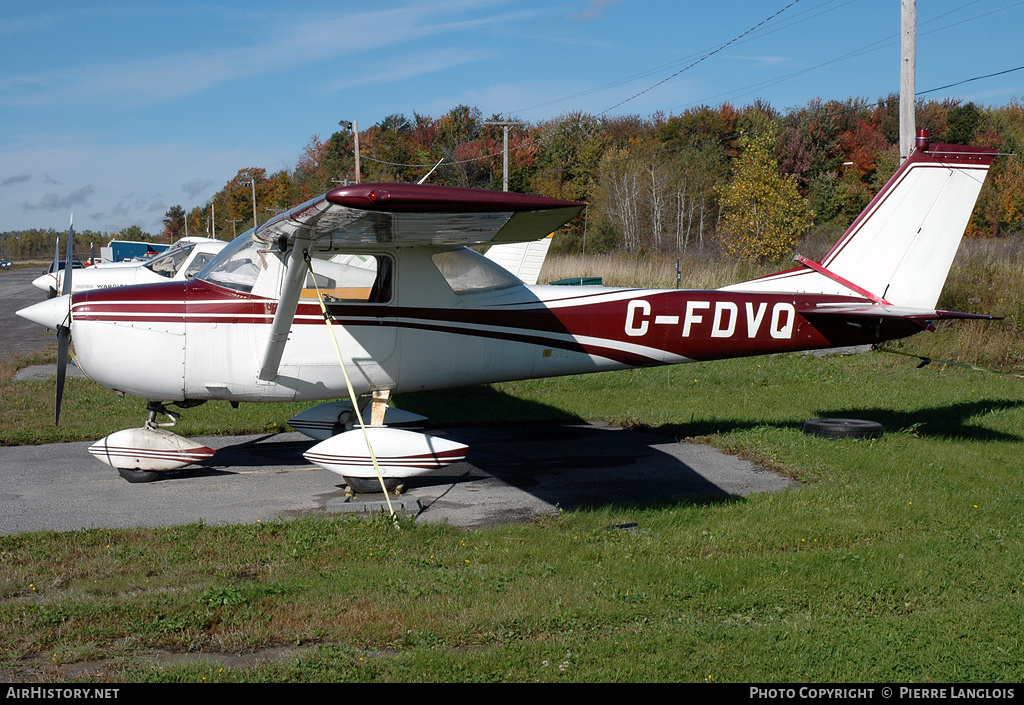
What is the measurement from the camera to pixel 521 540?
6004mm

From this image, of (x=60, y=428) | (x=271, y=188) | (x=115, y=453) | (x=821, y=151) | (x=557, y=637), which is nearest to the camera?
(x=557, y=637)

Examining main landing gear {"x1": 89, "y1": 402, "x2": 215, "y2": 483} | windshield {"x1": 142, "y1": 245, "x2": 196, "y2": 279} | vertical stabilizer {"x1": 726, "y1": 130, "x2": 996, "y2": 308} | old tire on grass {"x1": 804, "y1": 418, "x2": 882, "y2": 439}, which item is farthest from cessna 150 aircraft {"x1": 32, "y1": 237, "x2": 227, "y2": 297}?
vertical stabilizer {"x1": 726, "y1": 130, "x2": 996, "y2": 308}

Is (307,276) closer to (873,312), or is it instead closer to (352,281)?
(352,281)

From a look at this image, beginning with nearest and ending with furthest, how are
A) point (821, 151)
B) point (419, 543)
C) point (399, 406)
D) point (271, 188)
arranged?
point (419, 543), point (399, 406), point (821, 151), point (271, 188)

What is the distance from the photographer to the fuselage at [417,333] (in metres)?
7.37

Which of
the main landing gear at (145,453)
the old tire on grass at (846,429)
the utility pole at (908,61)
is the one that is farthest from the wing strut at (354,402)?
the utility pole at (908,61)

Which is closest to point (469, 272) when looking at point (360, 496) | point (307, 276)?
point (307, 276)

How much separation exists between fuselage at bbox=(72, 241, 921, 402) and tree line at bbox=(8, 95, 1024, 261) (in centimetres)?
2940

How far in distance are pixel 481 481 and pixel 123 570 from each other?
3435mm

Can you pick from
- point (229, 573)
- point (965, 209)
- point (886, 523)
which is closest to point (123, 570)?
point (229, 573)

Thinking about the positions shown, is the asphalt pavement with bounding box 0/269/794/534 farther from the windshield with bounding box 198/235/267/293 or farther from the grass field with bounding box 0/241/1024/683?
the windshield with bounding box 198/235/267/293

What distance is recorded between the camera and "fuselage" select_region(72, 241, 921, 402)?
24.2 feet

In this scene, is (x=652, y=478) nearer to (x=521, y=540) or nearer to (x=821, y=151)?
(x=521, y=540)

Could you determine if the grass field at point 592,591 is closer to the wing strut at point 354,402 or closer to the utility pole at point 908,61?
the wing strut at point 354,402
